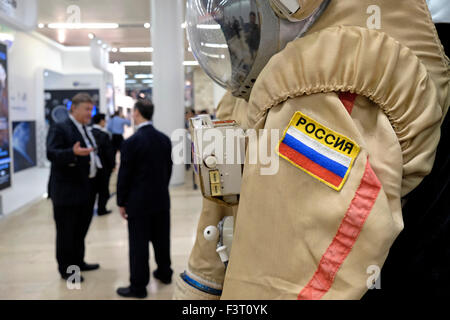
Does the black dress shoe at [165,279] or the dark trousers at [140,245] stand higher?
the dark trousers at [140,245]

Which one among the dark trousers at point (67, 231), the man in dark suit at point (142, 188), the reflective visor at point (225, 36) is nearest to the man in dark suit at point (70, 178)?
the dark trousers at point (67, 231)

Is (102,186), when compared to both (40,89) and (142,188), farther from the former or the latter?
(40,89)

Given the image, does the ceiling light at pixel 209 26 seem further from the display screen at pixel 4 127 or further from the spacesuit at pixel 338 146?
the display screen at pixel 4 127

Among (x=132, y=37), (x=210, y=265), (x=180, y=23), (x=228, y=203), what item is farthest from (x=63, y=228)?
(x=180, y=23)

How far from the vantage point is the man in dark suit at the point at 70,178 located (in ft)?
9.79

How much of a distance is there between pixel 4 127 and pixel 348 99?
517 centimetres

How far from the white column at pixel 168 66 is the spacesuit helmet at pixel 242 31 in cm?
567

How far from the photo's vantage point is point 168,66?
21.2ft

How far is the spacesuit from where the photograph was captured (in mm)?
558

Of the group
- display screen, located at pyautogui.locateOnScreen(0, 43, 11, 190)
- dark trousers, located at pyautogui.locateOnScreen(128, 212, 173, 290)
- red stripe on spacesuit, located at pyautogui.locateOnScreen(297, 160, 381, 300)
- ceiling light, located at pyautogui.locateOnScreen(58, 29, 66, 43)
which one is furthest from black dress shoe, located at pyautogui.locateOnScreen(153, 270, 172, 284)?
ceiling light, located at pyautogui.locateOnScreen(58, 29, 66, 43)

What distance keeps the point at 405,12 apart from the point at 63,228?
301 centimetres

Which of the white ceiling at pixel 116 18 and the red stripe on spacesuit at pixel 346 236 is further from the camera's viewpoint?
the white ceiling at pixel 116 18

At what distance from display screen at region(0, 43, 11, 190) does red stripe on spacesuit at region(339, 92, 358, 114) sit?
4.94m
